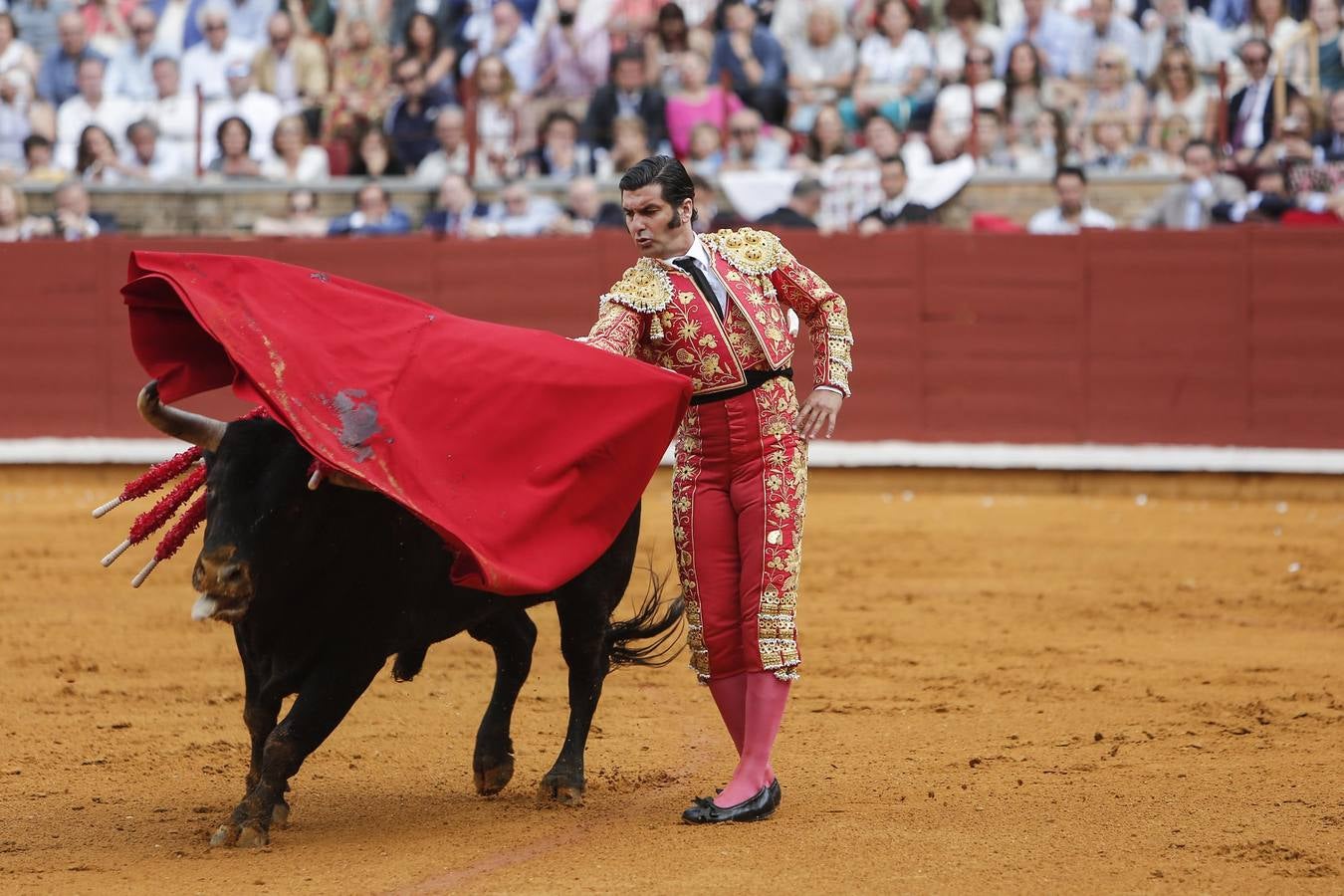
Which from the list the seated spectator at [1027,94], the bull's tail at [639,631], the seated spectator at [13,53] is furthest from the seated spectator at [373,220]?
the bull's tail at [639,631]

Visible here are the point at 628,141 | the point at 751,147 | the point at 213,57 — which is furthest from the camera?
the point at 213,57

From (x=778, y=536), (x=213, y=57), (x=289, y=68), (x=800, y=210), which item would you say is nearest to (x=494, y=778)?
(x=778, y=536)

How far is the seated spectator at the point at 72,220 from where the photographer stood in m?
10.6

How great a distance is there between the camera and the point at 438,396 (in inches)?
140

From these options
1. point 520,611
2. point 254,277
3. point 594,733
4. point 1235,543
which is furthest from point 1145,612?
point 254,277

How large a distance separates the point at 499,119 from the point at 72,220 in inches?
96.9

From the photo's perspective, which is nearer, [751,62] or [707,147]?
[707,147]

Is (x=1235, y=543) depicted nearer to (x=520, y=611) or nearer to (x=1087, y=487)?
(x=1087, y=487)

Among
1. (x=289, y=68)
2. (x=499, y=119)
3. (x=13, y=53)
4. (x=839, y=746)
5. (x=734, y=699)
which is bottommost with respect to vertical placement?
(x=839, y=746)

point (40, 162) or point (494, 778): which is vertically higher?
point (40, 162)

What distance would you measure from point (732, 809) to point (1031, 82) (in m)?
6.62

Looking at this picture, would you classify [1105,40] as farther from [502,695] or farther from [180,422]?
[180,422]

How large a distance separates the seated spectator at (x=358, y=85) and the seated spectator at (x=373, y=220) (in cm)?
54

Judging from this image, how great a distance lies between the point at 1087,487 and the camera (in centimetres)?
977
